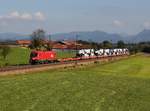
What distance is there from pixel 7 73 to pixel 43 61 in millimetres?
30080

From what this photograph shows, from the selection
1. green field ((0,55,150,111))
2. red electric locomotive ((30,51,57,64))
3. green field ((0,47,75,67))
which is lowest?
green field ((0,55,150,111))

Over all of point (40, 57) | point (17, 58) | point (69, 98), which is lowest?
point (69, 98)

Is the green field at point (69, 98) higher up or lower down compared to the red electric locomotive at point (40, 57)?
lower down

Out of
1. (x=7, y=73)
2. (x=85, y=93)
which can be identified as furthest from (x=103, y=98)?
(x=7, y=73)

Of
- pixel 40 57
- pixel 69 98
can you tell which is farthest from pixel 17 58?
pixel 69 98

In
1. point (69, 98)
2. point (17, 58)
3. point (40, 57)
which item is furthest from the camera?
point (17, 58)

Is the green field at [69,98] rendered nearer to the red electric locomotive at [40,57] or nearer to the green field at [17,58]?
the red electric locomotive at [40,57]

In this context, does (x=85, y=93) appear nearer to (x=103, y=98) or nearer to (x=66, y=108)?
(x=103, y=98)

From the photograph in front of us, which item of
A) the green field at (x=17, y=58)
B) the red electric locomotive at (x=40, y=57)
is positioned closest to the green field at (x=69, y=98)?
the red electric locomotive at (x=40, y=57)

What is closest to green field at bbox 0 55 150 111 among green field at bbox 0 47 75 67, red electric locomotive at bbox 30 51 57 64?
red electric locomotive at bbox 30 51 57 64

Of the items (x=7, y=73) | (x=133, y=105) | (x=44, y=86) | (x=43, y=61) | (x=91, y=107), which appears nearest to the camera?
(x=91, y=107)

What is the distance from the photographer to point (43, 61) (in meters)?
80.6

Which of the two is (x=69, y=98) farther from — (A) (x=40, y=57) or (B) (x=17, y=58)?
(B) (x=17, y=58)

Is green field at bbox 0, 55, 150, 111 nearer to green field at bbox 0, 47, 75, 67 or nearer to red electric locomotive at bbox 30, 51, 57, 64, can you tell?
red electric locomotive at bbox 30, 51, 57, 64
